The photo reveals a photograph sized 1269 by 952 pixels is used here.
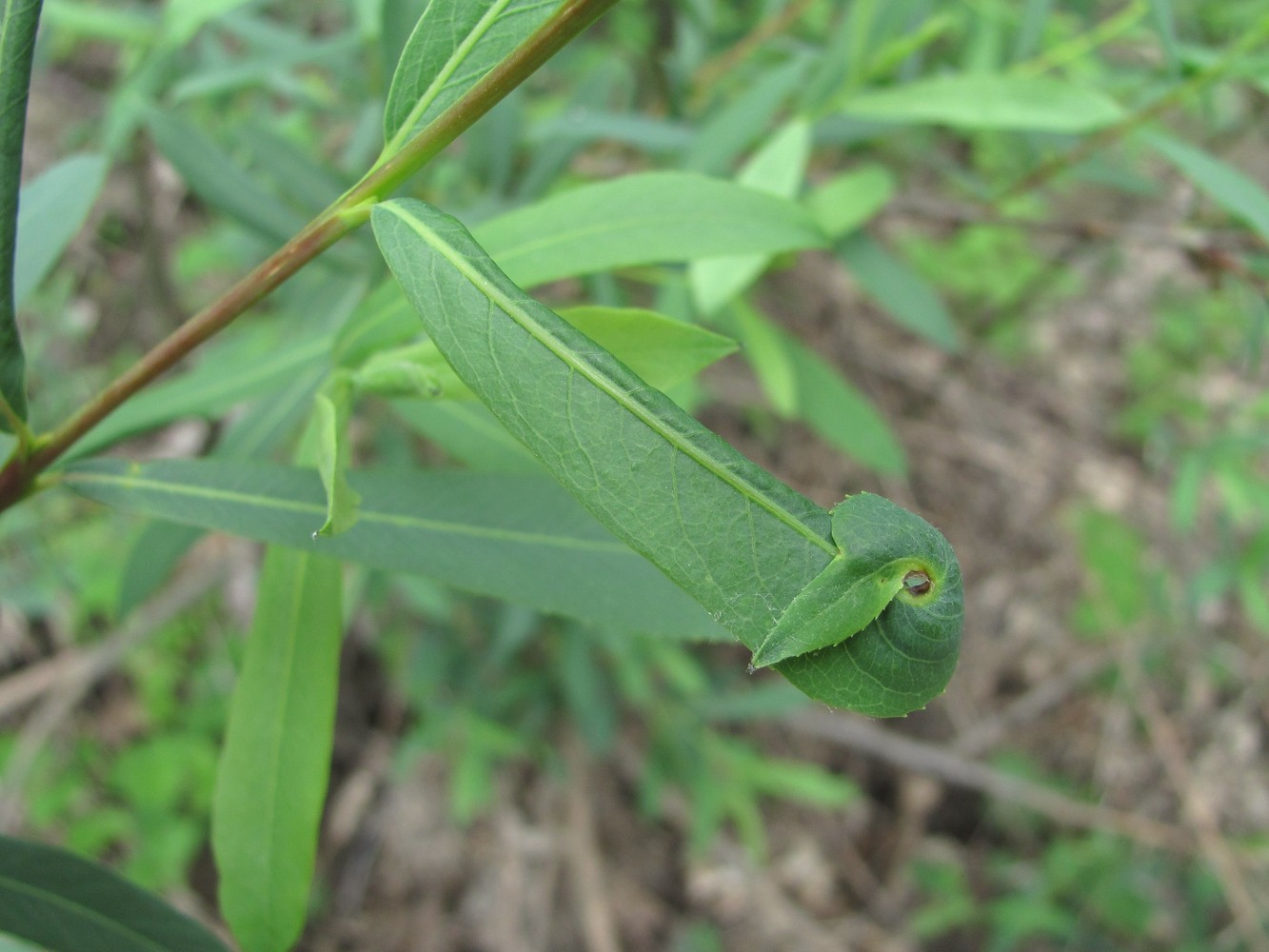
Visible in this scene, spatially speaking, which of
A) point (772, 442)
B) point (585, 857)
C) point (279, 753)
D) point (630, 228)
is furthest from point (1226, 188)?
point (585, 857)

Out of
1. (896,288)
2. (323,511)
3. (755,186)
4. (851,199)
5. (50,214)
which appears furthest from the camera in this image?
(896,288)

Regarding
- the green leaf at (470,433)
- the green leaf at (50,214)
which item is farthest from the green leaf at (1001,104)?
the green leaf at (50,214)

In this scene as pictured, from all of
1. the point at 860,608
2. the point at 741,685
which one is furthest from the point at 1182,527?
the point at 860,608

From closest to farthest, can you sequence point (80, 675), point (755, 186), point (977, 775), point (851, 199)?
point (755, 186) → point (851, 199) → point (80, 675) → point (977, 775)

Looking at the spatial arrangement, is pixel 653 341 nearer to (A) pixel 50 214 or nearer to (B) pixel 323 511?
(B) pixel 323 511

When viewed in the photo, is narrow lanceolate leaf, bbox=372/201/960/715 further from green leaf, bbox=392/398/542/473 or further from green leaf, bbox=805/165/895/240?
green leaf, bbox=805/165/895/240

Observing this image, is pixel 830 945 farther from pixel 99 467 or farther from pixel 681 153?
pixel 99 467
